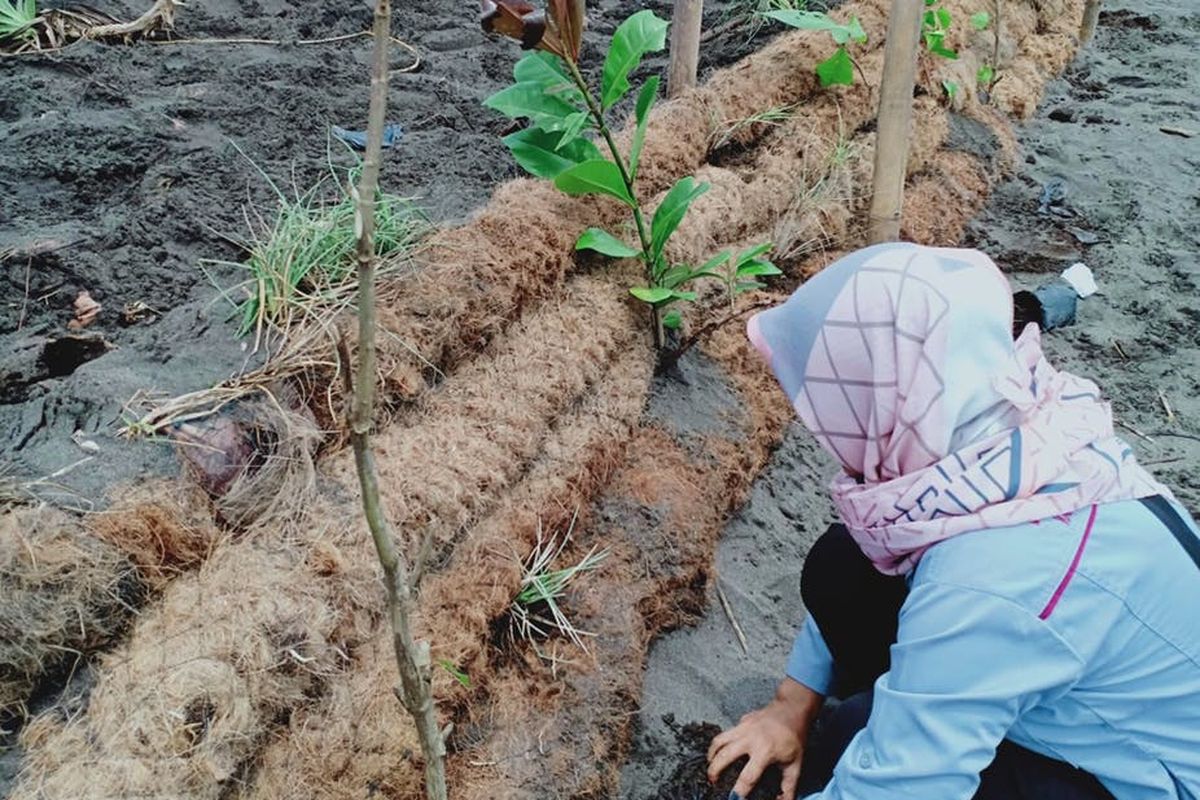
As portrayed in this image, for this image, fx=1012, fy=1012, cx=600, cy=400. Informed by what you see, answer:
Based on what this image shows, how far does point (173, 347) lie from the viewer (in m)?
2.15

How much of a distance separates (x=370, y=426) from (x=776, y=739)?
1.16 metres

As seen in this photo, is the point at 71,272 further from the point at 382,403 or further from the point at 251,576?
the point at 251,576

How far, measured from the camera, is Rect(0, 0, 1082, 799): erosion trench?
161 cm

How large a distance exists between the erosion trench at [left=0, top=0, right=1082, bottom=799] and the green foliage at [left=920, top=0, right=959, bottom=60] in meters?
1.20

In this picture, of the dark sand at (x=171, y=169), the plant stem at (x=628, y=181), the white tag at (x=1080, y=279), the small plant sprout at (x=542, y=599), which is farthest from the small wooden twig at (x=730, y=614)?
the white tag at (x=1080, y=279)

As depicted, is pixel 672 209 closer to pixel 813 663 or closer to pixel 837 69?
pixel 813 663

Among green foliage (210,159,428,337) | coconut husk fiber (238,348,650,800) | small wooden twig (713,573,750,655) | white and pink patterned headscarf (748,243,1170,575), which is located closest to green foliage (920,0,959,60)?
coconut husk fiber (238,348,650,800)

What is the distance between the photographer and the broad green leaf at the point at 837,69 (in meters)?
3.51

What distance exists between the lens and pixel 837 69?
3531 mm

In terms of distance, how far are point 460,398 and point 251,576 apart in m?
0.65

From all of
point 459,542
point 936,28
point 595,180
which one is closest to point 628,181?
point 595,180

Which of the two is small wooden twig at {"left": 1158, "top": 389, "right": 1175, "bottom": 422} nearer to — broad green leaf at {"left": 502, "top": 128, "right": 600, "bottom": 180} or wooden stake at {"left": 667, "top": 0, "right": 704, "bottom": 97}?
wooden stake at {"left": 667, "top": 0, "right": 704, "bottom": 97}

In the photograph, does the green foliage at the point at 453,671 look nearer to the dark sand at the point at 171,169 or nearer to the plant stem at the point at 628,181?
the dark sand at the point at 171,169

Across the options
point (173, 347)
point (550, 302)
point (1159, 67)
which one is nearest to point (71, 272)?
point (173, 347)
